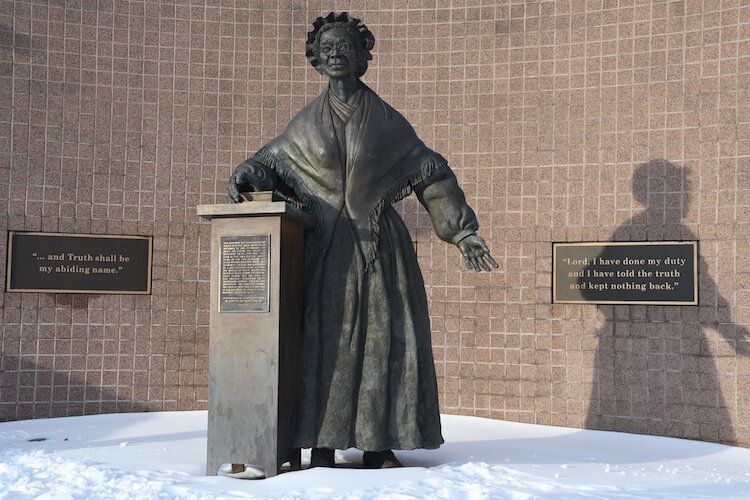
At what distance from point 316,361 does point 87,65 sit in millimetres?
4648

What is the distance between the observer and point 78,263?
27.3 feet

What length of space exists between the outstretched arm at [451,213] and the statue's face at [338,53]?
888 millimetres

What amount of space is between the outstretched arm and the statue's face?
89 cm

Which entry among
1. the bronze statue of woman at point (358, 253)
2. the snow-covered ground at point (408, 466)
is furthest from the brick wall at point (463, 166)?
the bronze statue of woman at point (358, 253)

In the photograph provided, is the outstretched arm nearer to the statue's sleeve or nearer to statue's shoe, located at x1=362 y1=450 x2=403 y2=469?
the statue's sleeve

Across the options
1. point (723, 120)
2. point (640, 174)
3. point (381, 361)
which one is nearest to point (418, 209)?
point (640, 174)

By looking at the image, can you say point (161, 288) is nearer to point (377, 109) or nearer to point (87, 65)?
point (87, 65)

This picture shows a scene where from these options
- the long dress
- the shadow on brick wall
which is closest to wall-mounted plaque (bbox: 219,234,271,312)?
the long dress

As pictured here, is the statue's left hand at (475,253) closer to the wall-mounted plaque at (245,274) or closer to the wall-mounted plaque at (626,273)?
the wall-mounted plaque at (245,274)

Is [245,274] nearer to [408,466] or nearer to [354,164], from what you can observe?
[354,164]

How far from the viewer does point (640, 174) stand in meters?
7.94

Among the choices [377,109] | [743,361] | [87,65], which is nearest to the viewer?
[377,109]

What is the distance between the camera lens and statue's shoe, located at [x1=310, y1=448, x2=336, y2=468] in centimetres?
541

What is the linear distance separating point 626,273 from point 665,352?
2.56 feet
